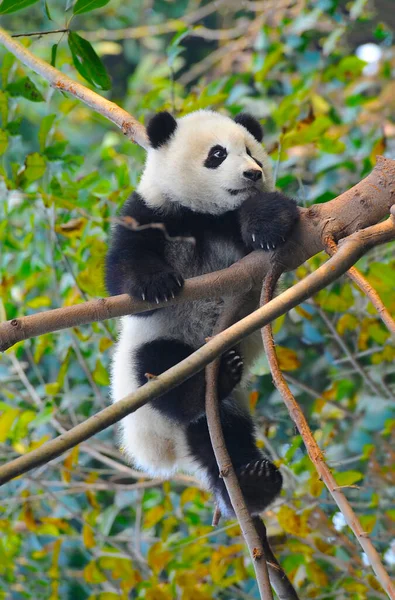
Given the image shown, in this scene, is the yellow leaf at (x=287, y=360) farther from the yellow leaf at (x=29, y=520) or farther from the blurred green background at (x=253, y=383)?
the yellow leaf at (x=29, y=520)

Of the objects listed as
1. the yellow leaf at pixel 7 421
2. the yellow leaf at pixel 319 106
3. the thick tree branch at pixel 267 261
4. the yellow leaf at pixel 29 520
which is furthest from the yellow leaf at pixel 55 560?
the yellow leaf at pixel 319 106

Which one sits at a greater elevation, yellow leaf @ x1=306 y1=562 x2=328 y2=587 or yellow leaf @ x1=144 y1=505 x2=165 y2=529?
yellow leaf @ x1=144 y1=505 x2=165 y2=529

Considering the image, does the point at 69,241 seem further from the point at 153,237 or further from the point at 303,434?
the point at 303,434

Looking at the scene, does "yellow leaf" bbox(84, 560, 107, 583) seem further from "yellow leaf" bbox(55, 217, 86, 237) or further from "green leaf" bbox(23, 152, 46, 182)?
"green leaf" bbox(23, 152, 46, 182)

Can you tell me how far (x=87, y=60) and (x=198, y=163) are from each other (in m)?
0.46

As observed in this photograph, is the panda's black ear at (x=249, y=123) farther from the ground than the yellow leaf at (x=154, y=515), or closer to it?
farther from the ground

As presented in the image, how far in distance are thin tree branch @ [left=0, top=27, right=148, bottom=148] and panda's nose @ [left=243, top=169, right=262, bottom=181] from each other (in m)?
0.40

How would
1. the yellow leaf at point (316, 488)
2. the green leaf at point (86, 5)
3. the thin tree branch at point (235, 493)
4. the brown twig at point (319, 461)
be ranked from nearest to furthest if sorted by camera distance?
the brown twig at point (319, 461) → the thin tree branch at point (235, 493) → the green leaf at point (86, 5) → the yellow leaf at point (316, 488)

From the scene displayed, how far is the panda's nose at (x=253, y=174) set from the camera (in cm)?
216

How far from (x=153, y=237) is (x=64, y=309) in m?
0.70

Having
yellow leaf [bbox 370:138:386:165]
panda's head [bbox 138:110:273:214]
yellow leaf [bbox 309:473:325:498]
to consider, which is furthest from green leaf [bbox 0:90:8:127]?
yellow leaf [bbox 309:473:325:498]

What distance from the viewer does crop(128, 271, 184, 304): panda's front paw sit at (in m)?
1.78

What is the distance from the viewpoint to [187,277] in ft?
7.49

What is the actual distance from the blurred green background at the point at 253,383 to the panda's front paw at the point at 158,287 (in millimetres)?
681
